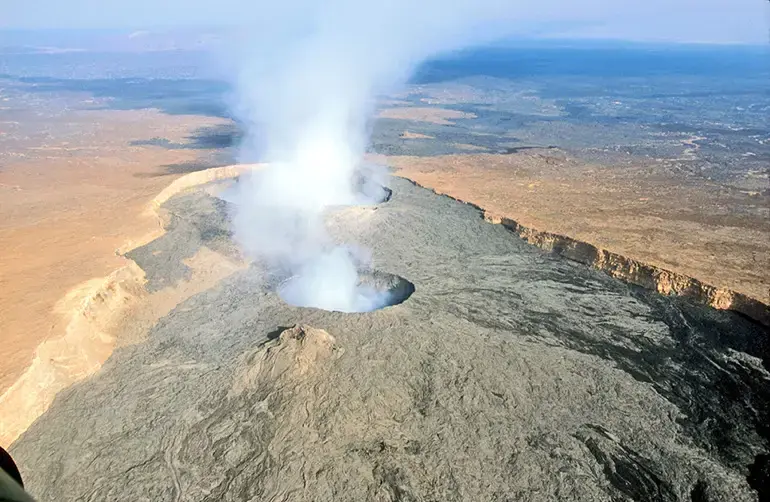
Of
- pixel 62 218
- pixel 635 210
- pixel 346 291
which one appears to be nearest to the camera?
pixel 346 291

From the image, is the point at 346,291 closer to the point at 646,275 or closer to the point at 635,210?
the point at 646,275

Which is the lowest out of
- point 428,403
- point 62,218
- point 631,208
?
point 62,218

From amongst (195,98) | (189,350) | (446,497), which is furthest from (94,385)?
(195,98)

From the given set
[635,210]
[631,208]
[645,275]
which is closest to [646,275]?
[645,275]

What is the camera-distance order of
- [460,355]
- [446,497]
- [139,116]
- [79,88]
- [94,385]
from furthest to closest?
[79,88]
[139,116]
[460,355]
[94,385]
[446,497]

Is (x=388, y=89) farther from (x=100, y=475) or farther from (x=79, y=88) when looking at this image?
(x=100, y=475)

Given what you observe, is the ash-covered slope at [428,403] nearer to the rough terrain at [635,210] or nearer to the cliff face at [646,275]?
the cliff face at [646,275]

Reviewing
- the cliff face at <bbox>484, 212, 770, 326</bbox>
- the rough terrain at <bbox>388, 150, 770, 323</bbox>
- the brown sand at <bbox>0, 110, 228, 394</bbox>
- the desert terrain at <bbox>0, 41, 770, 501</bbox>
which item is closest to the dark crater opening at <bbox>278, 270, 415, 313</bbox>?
the desert terrain at <bbox>0, 41, 770, 501</bbox>
